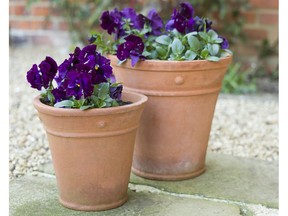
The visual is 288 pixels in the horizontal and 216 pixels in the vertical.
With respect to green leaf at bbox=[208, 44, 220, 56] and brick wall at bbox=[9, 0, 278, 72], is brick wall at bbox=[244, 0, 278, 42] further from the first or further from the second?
green leaf at bbox=[208, 44, 220, 56]

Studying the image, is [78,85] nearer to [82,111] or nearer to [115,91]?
[82,111]

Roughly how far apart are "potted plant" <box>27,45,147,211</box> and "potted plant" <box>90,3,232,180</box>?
208mm

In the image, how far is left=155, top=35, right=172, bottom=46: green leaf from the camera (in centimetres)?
202

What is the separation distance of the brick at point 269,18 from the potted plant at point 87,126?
7.52 ft

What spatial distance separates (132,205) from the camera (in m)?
1.82

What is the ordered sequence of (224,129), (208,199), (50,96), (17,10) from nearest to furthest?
(50,96) → (208,199) → (224,129) → (17,10)

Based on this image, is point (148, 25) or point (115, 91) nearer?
point (115, 91)

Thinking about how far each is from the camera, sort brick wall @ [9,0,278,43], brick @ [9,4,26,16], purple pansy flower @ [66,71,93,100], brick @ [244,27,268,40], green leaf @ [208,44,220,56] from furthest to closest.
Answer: brick @ [9,4,26,16] → brick wall @ [9,0,278,43] → brick @ [244,27,268,40] → green leaf @ [208,44,220,56] → purple pansy flower @ [66,71,93,100]

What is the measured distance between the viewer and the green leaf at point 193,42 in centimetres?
196

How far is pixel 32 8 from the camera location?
14.9ft

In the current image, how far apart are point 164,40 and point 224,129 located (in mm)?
934

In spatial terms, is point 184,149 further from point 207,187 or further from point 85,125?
point 85,125

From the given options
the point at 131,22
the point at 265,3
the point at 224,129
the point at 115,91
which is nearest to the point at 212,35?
the point at 131,22

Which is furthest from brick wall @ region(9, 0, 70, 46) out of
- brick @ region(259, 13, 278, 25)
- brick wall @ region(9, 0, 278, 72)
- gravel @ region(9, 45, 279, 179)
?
brick @ region(259, 13, 278, 25)
